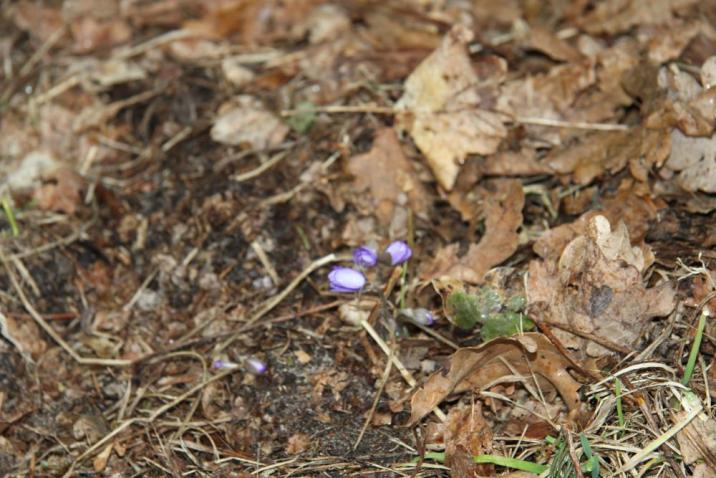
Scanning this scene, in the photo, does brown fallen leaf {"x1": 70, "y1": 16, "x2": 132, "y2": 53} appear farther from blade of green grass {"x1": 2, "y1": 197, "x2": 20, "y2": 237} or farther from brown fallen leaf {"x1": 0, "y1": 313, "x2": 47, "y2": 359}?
brown fallen leaf {"x1": 0, "y1": 313, "x2": 47, "y2": 359}

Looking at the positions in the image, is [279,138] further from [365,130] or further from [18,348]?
[18,348]

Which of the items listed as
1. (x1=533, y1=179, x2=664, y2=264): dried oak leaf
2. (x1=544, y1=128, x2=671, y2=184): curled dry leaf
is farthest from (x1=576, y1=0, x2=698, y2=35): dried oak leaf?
(x1=533, y1=179, x2=664, y2=264): dried oak leaf

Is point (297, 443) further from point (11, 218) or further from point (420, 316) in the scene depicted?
point (11, 218)

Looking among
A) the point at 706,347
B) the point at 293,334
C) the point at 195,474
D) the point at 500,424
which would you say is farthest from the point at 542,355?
the point at 195,474

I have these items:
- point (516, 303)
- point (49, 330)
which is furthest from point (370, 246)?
point (49, 330)

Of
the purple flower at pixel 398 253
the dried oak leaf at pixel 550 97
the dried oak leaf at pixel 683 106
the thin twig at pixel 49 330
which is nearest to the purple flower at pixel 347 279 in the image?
the purple flower at pixel 398 253

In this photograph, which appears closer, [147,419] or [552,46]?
[147,419]
